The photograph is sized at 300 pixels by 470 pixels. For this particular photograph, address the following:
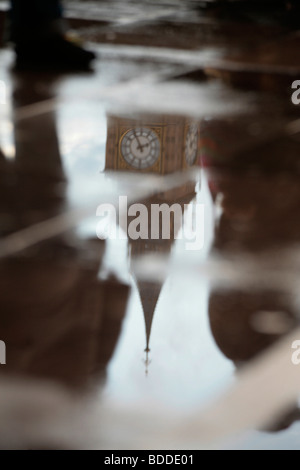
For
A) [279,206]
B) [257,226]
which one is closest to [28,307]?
[257,226]

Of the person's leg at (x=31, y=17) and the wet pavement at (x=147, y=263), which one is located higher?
the person's leg at (x=31, y=17)

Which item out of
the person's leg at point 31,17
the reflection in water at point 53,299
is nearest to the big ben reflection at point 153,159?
the reflection in water at point 53,299

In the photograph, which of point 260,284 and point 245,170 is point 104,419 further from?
point 245,170

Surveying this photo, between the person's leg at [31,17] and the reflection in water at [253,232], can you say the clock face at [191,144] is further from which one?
the person's leg at [31,17]

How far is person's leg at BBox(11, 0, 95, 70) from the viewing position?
690 cm

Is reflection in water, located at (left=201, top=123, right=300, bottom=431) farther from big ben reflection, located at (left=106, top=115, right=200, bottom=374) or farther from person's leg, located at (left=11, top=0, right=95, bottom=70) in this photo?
person's leg, located at (left=11, top=0, right=95, bottom=70)

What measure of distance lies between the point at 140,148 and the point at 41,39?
2624 mm

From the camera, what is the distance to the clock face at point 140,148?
14.2 feet

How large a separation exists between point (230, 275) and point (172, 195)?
3.33 feet

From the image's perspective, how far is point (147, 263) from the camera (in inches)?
126

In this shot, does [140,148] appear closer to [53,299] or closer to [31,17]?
[53,299]

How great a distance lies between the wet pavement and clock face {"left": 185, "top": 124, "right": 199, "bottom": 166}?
17 millimetres

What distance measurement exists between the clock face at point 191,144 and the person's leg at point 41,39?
75.7 inches

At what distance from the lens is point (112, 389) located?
2.33 metres
